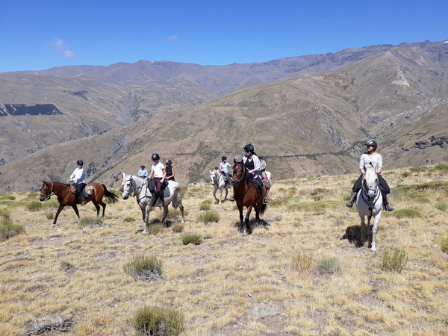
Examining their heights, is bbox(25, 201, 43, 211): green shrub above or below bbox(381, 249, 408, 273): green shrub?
above

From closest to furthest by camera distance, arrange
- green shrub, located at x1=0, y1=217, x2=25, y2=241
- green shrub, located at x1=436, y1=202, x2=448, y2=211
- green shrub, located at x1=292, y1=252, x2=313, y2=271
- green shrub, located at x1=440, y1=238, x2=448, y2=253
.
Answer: green shrub, located at x1=292, y1=252, x2=313, y2=271
green shrub, located at x1=440, y1=238, x2=448, y2=253
green shrub, located at x1=0, y1=217, x2=25, y2=241
green shrub, located at x1=436, y1=202, x2=448, y2=211

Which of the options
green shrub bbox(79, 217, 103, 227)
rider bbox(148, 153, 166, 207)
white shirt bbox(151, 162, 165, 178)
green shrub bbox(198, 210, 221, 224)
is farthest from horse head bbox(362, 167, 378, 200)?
green shrub bbox(79, 217, 103, 227)

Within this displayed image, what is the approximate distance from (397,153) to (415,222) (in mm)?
216472

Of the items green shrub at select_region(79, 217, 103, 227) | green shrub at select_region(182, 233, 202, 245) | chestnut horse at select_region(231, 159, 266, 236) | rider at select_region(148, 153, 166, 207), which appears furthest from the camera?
green shrub at select_region(79, 217, 103, 227)

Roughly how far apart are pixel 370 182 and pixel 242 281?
5.52 m

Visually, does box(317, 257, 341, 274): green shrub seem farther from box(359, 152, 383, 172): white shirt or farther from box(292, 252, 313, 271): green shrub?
box(359, 152, 383, 172): white shirt

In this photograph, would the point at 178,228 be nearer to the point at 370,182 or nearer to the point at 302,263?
the point at 302,263

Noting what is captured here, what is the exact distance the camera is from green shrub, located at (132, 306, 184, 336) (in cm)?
560

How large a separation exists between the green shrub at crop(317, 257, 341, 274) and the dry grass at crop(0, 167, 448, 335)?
13cm

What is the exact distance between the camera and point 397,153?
19562 cm

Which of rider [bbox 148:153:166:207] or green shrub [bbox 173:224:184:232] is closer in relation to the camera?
rider [bbox 148:153:166:207]

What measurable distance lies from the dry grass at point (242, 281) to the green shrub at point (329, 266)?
0.13 m

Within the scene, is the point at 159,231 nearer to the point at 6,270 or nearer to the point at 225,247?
the point at 225,247

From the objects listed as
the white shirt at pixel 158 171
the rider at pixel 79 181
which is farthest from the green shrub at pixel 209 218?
the rider at pixel 79 181
